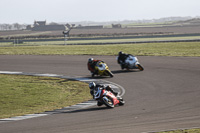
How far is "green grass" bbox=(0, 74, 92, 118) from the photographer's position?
78.4 ft

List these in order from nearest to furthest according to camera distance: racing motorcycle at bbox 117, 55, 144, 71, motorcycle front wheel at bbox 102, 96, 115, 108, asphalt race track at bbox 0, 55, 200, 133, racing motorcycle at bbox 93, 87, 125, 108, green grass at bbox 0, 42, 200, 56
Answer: asphalt race track at bbox 0, 55, 200, 133 → motorcycle front wheel at bbox 102, 96, 115, 108 → racing motorcycle at bbox 93, 87, 125, 108 → racing motorcycle at bbox 117, 55, 144, 71 → green grass at bbox 0, 42, 200, 56

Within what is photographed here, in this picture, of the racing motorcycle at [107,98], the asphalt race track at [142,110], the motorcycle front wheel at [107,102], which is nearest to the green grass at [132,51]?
the asphalt race track at [142,110]

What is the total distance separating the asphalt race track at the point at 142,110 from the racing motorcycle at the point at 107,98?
15.5 inches

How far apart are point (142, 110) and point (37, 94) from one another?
11.1 metres

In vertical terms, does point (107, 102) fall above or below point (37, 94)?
above

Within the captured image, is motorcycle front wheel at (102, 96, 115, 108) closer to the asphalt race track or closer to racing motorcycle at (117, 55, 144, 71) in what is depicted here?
the asphalt race track

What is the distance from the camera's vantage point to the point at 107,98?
20.9m

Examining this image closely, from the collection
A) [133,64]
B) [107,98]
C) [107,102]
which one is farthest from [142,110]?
[133,64]

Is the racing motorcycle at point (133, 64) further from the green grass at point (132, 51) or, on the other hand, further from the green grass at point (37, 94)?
the green grass at point (132, 51)

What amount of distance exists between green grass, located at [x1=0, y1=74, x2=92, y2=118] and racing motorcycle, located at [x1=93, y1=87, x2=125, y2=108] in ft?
9.10

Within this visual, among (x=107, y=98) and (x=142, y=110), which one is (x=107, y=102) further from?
(x=142, y=110)

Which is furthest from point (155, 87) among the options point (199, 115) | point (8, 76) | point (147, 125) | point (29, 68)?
point (29, 68)

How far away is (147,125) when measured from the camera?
16359mm

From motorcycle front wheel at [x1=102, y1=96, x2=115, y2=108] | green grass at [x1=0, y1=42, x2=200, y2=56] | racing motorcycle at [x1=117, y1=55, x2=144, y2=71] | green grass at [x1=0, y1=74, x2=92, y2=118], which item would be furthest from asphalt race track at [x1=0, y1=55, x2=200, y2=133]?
green grass at [x1=0, y1=42, x2=200, y2=56]
